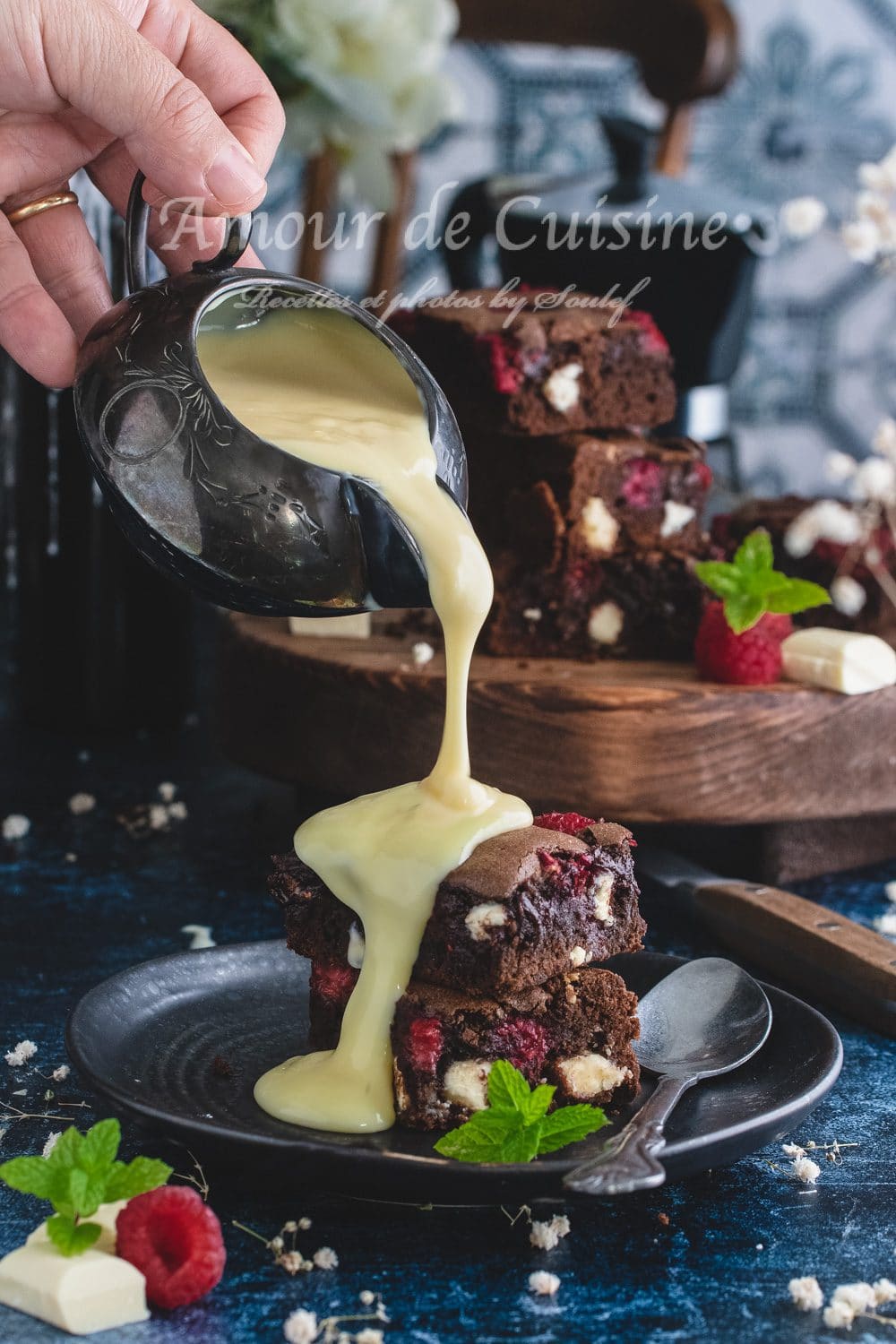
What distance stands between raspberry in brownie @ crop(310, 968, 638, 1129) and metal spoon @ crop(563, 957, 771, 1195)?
5 cm

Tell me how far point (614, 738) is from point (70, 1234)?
905 mm

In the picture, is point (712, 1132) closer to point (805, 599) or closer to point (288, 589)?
point (288, 589)

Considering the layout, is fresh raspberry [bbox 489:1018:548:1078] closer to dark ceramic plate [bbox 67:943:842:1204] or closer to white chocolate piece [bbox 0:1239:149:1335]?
dark ceramic plate [bbox 67:943:842:1204]

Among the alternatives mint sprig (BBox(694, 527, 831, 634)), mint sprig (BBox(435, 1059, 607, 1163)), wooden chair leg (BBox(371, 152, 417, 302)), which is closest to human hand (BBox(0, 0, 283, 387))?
mint sprig (BBox(694, 527, 831, 634))

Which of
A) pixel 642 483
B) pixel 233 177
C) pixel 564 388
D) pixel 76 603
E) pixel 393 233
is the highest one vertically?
pixel 393 233

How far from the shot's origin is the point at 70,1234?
97cm

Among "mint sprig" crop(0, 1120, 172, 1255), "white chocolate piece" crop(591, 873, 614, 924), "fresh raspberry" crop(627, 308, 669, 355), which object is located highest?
"fresh raspberry" crop(627, 308, 669, 355)

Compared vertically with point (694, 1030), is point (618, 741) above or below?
above

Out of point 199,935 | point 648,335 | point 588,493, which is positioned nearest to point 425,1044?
point 199,935

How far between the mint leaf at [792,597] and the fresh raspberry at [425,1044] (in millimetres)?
793

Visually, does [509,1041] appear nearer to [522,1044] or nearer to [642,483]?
[522,1044]

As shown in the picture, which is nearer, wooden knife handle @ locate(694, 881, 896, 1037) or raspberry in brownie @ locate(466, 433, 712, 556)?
wooden knife handle @ locate(694, 881, 896, 1037)

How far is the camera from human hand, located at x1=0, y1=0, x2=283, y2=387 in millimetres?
1361

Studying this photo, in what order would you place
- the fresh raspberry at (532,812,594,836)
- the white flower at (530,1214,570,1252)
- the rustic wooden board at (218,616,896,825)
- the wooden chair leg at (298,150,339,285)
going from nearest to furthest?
the white flower at (530,1214,570,1252), the fresh raspberry at (532,812,594,836), the rustic wooden board at (218,616,896,825), the wooden chair leg at (298,150,339,285)
